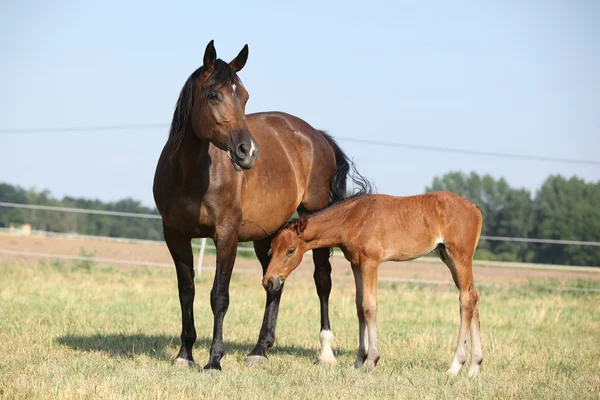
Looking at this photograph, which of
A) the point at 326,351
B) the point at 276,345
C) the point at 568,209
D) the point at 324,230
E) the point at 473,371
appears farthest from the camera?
the point at 568,209

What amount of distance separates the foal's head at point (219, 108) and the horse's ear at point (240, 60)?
0.16 meters

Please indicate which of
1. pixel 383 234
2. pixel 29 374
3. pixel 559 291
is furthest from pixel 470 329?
pixel 559 291

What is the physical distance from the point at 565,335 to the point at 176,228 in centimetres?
595

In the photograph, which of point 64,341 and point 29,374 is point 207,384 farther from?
point 64,341

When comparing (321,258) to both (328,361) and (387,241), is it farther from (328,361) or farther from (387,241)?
(387,241)

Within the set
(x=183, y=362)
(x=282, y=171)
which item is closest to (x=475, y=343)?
(x=282, y=171)

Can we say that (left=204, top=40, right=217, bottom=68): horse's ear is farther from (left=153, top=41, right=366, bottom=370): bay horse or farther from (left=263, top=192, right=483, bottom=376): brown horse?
(left=263, top=192, right=483, bottom=376): brown horse

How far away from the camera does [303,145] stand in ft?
26.7

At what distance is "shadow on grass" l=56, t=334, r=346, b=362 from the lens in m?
7.20

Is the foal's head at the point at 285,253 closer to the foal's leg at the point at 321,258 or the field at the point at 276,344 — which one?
the field at the point at 276,344

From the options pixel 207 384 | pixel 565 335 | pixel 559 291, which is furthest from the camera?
pixel 559 291

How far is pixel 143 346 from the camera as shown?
24.7 feet

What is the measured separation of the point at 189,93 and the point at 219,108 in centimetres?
42

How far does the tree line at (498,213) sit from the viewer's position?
48.8 m
